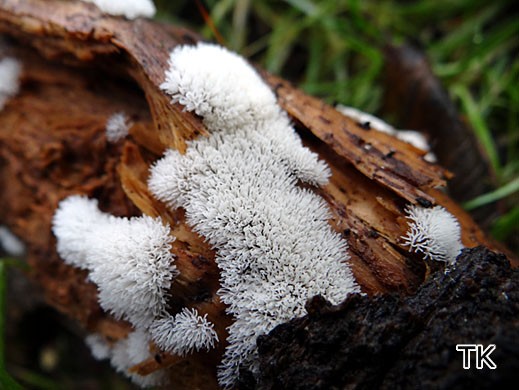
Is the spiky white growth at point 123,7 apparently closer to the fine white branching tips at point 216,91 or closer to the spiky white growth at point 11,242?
the fine white branching tips at point 216,91

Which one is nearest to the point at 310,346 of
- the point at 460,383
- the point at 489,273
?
the point at 460,383

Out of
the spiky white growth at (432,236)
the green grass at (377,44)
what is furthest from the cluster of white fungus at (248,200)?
the green grass at (377,44)

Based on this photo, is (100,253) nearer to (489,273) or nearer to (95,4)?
(95,4)

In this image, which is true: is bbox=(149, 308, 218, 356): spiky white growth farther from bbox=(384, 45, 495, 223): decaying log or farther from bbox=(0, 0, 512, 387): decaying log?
bbox=(384, 45, 495, 223): decaying log

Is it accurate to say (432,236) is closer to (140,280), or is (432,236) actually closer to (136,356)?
(140,280)

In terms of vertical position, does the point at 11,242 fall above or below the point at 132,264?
below

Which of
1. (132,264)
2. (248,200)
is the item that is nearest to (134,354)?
(132,264)
